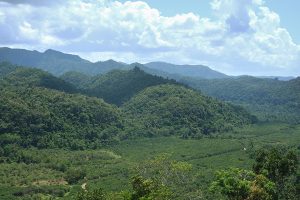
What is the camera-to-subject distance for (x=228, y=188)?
4966 centimetres

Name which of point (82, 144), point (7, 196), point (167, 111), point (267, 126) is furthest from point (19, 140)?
point (267, 126)

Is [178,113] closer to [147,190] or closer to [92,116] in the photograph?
[92,116]

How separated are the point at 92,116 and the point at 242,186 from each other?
11389cm

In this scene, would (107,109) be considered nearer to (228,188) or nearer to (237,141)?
(237,141)

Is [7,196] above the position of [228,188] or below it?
below

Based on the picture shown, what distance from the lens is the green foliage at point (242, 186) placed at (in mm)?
47941

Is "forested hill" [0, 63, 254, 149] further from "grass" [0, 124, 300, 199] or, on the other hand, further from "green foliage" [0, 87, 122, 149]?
"grass" [0, 124, 300, 199]

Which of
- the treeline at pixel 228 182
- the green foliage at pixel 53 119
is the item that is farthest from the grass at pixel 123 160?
the treeline at pixel 228 182

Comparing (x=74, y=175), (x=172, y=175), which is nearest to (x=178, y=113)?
(x=74, y=175)

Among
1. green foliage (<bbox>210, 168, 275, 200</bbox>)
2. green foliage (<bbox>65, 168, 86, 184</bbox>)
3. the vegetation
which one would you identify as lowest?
green foliage (<bbox>65, 168, 86, 184</bbox>)

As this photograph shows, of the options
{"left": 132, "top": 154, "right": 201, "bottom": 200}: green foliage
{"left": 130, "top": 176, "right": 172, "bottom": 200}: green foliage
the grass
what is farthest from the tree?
the grass

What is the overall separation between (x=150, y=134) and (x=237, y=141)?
2852 centimetres

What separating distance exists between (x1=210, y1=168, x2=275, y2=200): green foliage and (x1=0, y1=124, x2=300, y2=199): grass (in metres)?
30.4

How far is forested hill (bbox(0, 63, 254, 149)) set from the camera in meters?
136
